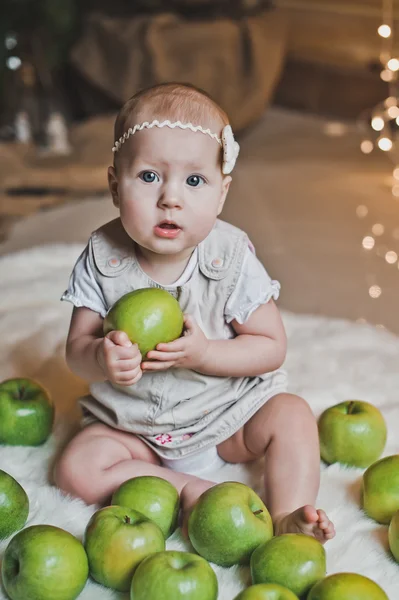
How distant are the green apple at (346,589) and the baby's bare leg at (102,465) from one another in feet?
0.99

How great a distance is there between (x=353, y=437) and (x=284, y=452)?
0.14 m

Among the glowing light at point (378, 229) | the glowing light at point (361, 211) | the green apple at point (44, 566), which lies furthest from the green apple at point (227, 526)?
the glowing light at point (361, 211)

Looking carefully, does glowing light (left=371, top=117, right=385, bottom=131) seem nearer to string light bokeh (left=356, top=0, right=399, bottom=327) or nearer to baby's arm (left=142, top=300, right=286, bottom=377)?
string light bokeh (left=356, top=0, right=399, bottom=327)

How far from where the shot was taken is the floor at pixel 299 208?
2086 mm

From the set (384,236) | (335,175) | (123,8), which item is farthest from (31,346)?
(123,8)

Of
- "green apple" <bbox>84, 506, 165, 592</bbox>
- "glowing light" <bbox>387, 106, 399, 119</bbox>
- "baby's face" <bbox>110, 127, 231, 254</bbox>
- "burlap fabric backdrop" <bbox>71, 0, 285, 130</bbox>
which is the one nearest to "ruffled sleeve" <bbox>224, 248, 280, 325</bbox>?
"baby's face" <bbox>110, 127, 231, 254</bbox>

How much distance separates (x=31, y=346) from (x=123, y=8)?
2408 millimetres

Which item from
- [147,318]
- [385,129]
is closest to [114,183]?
[147,318]

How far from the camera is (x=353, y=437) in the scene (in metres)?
1.23

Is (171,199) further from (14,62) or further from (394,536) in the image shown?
(14,62)

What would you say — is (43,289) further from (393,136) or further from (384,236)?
(393,136)

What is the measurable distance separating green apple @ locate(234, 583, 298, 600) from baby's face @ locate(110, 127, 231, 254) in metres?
0.43

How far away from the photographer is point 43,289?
6.13 feet

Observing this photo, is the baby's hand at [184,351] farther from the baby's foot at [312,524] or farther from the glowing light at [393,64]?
the glowing light at [393,64]
